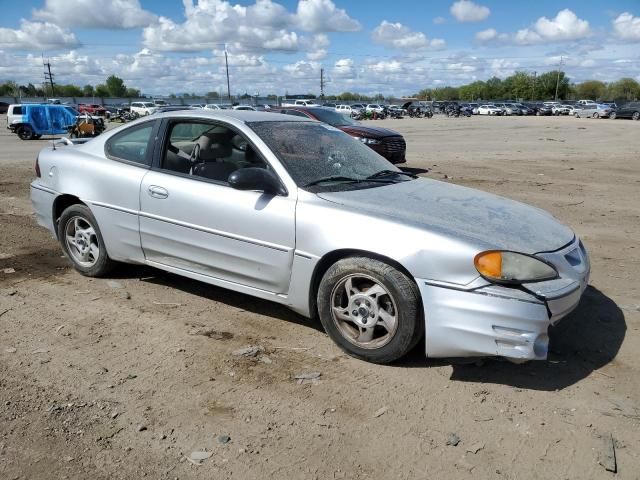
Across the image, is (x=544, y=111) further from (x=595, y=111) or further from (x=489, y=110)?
(x=595, y=111)

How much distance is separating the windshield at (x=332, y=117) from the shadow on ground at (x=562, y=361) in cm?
1057

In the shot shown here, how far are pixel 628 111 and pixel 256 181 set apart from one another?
6120 cm

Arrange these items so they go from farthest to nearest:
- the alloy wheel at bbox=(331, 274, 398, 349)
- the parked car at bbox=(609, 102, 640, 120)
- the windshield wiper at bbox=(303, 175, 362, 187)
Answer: the parked car at bbox=(609, 102, 640, 120) < the windshield wiper at bbox=(303, 175, 362, 187) < the alloy wheel at bbox=(331, 274, 398, 349)

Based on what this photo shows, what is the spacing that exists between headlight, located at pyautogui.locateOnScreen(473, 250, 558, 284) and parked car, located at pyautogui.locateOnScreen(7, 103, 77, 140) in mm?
26132

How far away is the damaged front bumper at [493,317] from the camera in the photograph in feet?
10.3

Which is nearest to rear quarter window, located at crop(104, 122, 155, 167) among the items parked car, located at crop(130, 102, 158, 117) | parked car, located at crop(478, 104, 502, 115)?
parked car, located at crop(130, 102, 158, 117)

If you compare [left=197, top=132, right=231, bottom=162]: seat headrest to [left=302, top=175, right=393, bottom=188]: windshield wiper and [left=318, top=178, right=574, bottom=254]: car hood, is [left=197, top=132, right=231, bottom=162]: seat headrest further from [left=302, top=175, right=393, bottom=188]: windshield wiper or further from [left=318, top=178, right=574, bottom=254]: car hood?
[left=318, top=178, right=574, bottom=254]: car hood

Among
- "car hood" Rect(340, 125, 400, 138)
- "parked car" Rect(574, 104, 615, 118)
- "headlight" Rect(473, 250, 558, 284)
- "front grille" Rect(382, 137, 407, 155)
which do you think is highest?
"headlight" Rect(473, 250, 558, 284)

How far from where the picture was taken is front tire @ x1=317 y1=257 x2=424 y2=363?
340cm

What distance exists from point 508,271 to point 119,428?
7.40 ft

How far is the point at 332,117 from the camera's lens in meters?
14.6

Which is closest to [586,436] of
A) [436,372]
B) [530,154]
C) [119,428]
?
[436,372]

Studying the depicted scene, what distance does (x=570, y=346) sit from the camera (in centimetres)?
393

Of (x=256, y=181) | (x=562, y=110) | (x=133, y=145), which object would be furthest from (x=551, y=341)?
(x=562, y=110)
